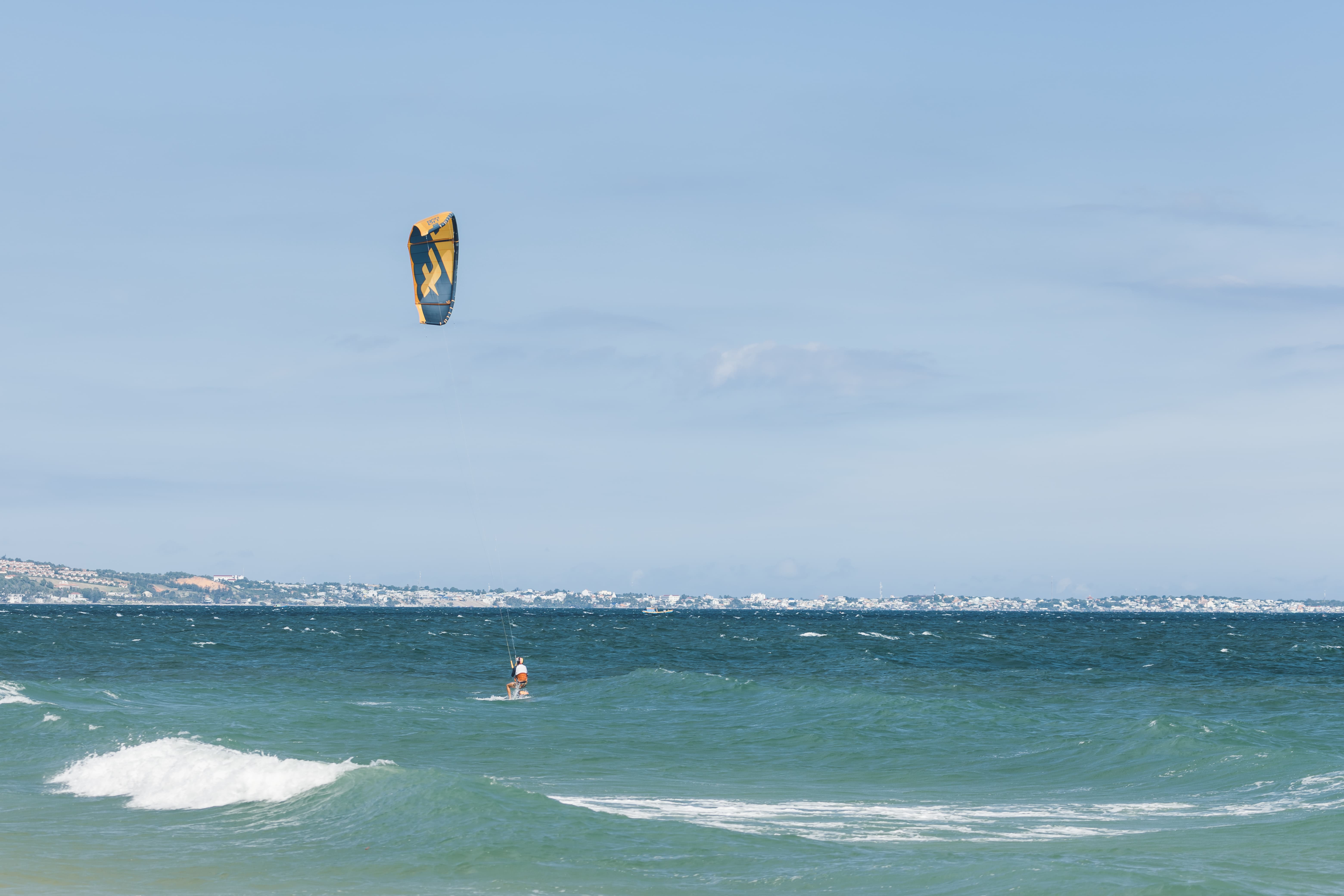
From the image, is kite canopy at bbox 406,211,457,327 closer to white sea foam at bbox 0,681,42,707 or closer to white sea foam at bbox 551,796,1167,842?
white sea foam at bbox 551,796,1167,842

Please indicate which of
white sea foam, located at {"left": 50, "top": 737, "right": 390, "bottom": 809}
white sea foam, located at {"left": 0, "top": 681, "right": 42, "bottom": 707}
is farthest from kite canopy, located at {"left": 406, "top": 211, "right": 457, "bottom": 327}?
white sea foam, located at {"left": 0, "top": 681, "right": 42, "bottom": 707}

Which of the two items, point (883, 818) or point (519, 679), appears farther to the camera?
point (519, 679)

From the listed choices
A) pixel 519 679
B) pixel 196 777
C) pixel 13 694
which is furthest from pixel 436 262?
pixel 13 694

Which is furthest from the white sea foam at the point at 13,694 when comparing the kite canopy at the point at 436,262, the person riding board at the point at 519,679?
the kite canopy at the point at 436,262

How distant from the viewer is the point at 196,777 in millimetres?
20859

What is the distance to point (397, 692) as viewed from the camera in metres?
42.4

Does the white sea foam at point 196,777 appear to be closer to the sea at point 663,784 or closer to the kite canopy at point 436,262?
the sea at point 663,784

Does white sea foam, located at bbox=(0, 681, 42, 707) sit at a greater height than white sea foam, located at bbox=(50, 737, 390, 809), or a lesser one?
lesser

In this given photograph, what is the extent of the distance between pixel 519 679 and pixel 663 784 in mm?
18055

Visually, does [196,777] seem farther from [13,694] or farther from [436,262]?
[13,694]

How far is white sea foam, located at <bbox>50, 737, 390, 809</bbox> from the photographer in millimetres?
19703

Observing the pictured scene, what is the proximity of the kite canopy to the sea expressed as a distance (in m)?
8.80

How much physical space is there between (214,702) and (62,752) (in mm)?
12434

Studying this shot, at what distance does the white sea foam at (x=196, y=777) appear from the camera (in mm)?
19703
